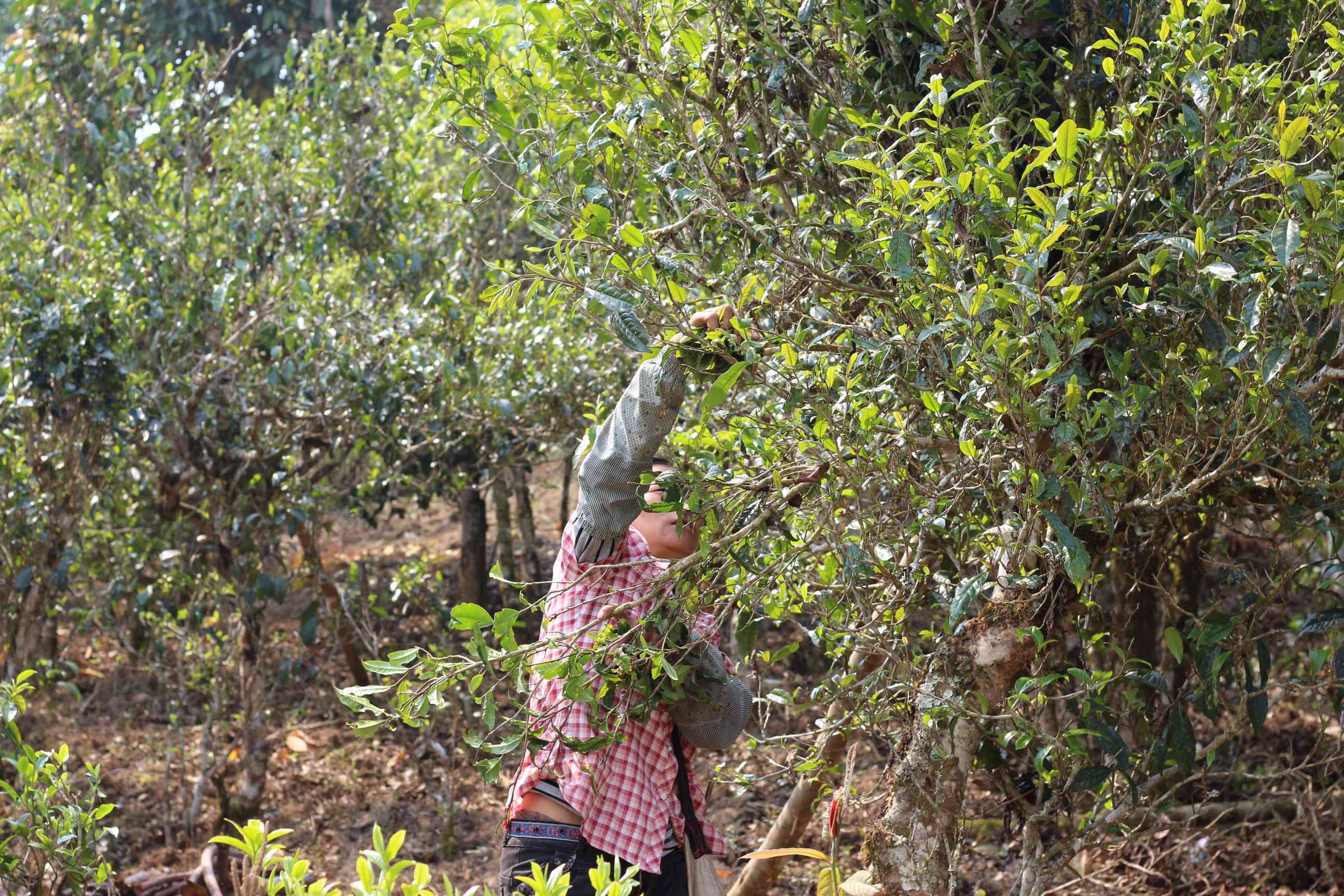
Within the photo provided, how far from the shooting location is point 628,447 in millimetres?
2236

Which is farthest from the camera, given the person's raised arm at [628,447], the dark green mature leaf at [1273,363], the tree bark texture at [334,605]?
the tree bark texture at [334,605]

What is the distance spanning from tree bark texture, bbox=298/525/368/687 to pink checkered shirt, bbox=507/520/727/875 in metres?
2.16

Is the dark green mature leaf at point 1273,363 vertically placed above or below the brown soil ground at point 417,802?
above

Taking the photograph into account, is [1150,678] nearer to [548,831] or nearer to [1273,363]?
[1273,363]

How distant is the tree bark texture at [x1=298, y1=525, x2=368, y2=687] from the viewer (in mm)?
5359

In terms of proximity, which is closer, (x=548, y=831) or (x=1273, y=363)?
(x=1273, y=363)

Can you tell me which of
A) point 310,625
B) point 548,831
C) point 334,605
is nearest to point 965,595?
point 548,831

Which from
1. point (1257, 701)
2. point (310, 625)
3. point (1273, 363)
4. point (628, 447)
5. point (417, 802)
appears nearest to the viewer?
point (1273, 363)

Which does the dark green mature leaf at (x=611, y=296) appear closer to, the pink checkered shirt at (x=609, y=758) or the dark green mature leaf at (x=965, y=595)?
the pink checkered shirt at (x=609, y=758)

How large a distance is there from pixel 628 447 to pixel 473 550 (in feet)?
18.2

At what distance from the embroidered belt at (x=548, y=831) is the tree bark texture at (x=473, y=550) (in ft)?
16.3

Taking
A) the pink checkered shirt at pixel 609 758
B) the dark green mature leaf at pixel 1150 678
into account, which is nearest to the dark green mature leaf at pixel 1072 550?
the dark green mature leaf at pixel 1150 678

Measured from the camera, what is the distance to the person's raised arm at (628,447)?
218cm

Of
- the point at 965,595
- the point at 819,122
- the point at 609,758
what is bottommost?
the point at 609,758
